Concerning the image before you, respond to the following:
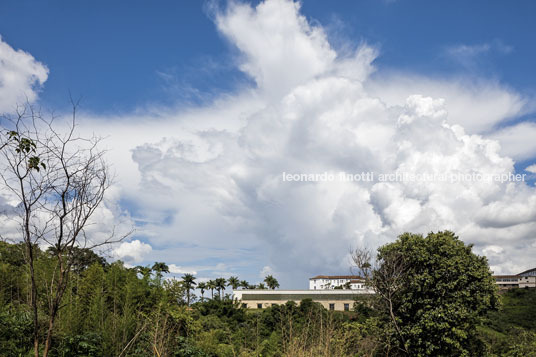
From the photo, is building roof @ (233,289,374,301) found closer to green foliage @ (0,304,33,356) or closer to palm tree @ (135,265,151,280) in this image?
palm tree @ (135,265,151,280)

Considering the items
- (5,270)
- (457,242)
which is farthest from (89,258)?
(457,242)

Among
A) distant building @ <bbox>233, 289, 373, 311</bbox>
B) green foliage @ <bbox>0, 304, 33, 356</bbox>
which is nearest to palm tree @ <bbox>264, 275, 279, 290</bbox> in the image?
distant building @ <bbox>233, 289, 373, 311</bbox>

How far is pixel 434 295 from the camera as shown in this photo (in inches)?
731

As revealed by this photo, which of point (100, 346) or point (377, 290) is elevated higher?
point (377, 290)

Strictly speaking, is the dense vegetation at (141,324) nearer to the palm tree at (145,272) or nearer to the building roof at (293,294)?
the palm tree at (145,272)

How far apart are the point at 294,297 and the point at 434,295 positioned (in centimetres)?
3061

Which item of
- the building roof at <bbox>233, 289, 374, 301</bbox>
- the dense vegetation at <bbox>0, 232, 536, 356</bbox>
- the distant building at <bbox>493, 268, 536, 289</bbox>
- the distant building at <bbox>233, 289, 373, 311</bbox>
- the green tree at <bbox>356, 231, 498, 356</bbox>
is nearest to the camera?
the dense vegetation at <bbox>0, 232, 536, 356</bbox>

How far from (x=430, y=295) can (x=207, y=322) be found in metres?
10.7

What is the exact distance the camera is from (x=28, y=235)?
4.67m

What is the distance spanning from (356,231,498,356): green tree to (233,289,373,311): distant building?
28245 millimetres

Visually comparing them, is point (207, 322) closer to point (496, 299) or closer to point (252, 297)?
point (496, 299)

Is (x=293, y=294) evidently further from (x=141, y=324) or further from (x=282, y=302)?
(x=141, y=324)

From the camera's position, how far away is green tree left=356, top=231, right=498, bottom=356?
699 inches

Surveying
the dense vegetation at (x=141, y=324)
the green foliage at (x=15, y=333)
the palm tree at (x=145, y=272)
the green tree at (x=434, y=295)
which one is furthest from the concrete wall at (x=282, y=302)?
the green foliage at (x=15, y=333)
